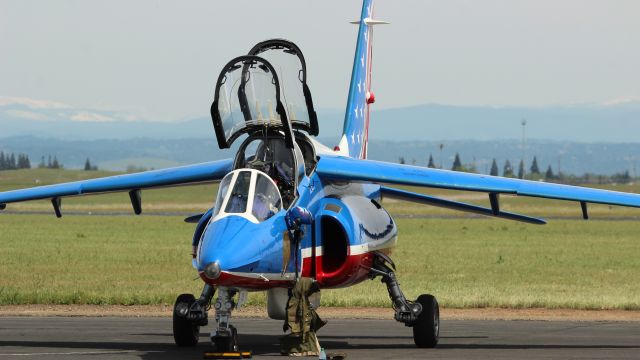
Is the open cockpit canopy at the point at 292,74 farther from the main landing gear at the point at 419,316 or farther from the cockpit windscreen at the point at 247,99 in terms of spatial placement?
the main landing gear at the point at 419,316

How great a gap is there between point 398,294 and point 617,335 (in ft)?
14.4

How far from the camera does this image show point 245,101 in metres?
18.9

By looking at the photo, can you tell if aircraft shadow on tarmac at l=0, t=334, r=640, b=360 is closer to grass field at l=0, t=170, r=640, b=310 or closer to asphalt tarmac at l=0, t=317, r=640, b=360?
asphalt tarmac at l=0, t=317, r=640, b=360

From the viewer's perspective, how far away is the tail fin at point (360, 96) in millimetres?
25250

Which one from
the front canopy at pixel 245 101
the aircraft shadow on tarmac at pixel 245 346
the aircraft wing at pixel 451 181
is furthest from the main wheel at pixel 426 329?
→ the front canopy at pixel 245 101

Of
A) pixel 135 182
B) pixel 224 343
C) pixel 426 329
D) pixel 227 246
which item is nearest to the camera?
pixel 227 246

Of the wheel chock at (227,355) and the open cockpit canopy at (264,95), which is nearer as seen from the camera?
the wheel chock at (227,355)

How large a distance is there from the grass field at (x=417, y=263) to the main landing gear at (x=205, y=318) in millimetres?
9345

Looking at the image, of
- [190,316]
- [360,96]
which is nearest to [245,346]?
[190,316]

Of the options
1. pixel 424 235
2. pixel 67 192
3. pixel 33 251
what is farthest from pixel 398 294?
pixel 424 235

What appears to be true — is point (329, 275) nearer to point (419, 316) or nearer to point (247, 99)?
point (419, 316)

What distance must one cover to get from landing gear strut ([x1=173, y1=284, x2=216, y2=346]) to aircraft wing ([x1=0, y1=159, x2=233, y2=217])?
2.22m

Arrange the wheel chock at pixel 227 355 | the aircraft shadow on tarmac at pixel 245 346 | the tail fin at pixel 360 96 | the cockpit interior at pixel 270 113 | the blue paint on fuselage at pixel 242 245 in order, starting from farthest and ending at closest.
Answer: the tail fin at pixel 360 96, the aircraft shadow on tarmac at pixel 245 346, the cockpit interior at pixel 270 113, the wheel chock at pixel 227 355, the blue paint on fuselage at pixel 242 245

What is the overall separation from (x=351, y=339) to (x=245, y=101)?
15.8ft
